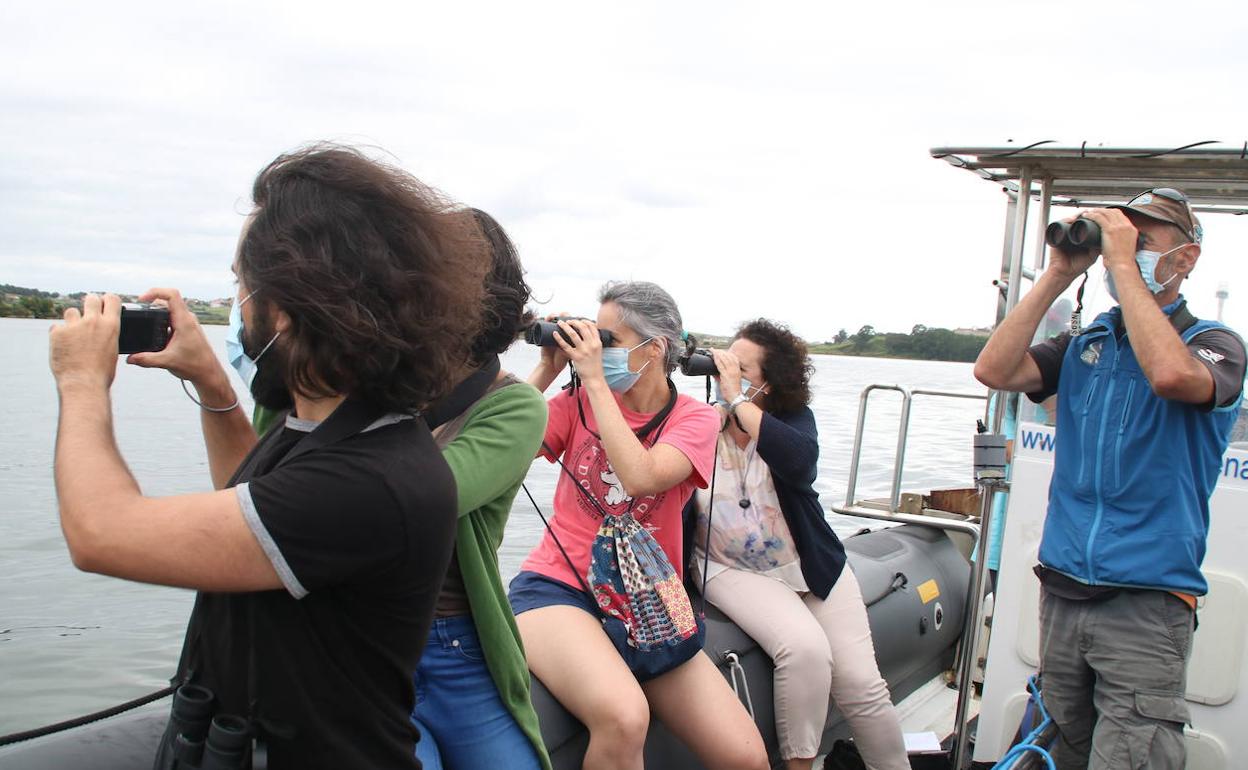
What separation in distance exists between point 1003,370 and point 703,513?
1.05m

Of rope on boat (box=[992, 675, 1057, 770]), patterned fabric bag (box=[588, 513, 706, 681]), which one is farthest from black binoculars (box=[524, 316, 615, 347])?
rope on boat (box=[992, 675, 1057, 770])

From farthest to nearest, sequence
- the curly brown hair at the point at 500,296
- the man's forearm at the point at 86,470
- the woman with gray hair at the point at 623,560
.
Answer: the woman with gray hair at the point at 623,560
the curly brown hair at the point at 500,296
the man's forearm at the point at 86,470

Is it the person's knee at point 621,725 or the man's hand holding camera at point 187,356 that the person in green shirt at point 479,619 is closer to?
the man's hand holding camera at point 187,356

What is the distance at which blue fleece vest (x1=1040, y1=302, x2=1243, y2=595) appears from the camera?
7.38ft

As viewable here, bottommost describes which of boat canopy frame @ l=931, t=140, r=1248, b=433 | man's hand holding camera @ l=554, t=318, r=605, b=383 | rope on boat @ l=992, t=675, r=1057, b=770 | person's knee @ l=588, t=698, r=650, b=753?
rope on boat @ l=992, t=675, r=1057, b=770

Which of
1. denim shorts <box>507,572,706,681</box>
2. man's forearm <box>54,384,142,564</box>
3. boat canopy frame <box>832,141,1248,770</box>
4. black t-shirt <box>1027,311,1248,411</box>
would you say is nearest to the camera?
man's forearm <box>54,384,142,564</box>

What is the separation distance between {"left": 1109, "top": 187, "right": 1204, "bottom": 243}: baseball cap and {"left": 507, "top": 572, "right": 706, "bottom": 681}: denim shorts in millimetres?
1435

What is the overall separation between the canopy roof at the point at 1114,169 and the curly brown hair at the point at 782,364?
2.48 feet

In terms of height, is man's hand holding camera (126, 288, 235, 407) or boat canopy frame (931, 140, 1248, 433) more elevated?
boat canopy frame (931, 140, 1248, 433)

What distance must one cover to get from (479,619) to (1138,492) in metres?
1.51

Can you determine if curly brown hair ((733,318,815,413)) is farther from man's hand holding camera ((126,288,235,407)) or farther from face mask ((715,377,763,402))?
man's hand holding camera ((126,288,235,407))

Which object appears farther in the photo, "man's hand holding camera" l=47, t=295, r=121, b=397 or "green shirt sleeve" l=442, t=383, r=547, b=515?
"green shirt sleeve" l=442, t=383, r=547, b=515

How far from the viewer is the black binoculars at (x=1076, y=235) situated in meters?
2.36

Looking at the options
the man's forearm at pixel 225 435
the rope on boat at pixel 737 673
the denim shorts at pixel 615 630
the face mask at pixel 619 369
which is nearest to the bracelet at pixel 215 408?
the man's forearm at pixel 225 435
